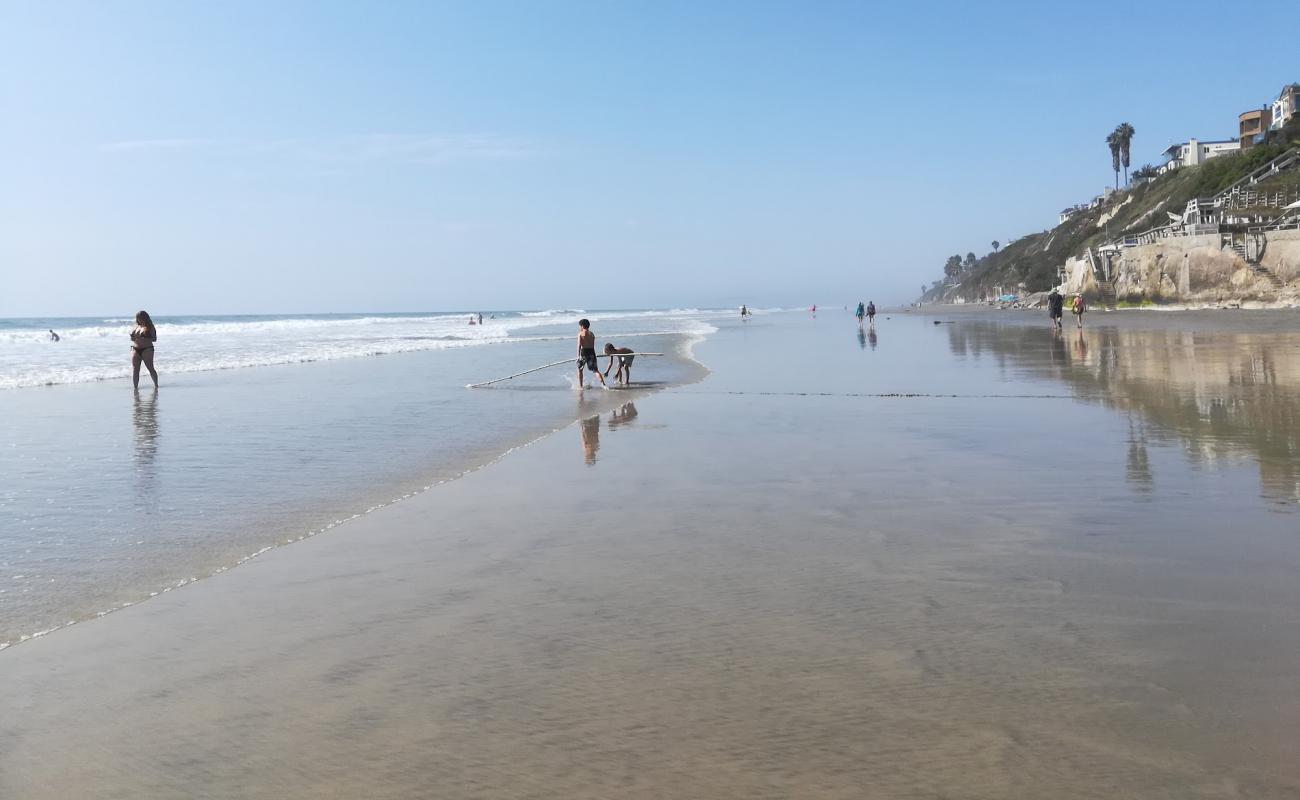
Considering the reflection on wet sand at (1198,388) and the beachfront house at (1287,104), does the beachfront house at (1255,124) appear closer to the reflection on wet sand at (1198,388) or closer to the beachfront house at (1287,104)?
the beachfront house at (1287,104)

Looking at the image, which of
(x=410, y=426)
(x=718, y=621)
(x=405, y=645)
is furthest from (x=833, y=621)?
(x=410, y=426)

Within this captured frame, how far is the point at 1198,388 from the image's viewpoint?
14484 mm

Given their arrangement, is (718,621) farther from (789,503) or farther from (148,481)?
(148,481)

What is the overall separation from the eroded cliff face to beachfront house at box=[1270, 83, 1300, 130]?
4680 cm

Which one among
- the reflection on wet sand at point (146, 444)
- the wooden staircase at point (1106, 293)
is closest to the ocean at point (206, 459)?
the reflection on wet sand at point (146, 444)

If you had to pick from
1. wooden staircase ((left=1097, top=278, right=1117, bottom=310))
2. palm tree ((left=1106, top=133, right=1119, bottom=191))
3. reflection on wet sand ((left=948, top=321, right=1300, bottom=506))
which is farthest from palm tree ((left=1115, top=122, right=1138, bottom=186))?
reflection on wet sand ((left=948, top=321, right=1300, bottom=506))

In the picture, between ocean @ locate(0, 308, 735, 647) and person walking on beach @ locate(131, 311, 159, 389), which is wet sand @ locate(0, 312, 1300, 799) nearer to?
ocean @ locate(0, 308, 735, 647)

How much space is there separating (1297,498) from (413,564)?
21.8ft

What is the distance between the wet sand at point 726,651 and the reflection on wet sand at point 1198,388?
1.32 ft

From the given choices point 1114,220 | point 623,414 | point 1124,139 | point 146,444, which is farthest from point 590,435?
point 1124,139

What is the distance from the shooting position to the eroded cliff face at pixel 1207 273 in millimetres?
52312

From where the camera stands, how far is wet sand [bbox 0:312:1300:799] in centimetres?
307

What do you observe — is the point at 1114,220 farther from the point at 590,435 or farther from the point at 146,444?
the point at 146,444

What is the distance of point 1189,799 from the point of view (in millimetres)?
2754
